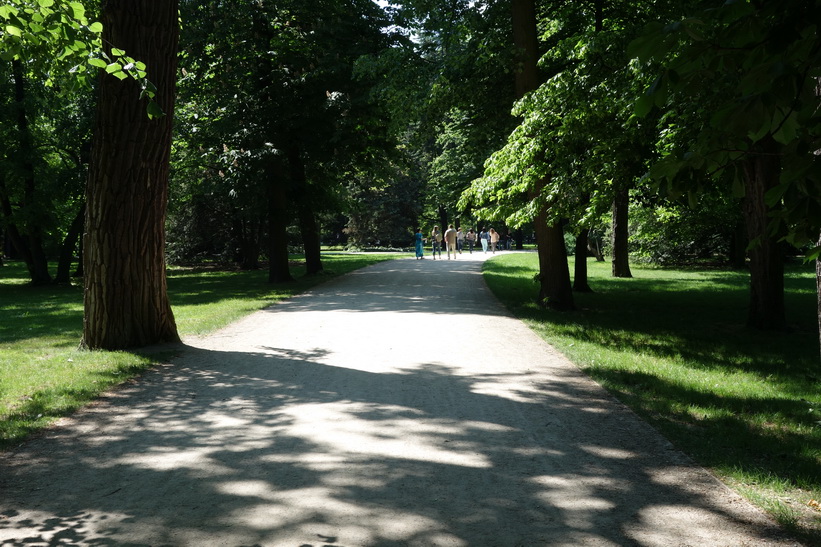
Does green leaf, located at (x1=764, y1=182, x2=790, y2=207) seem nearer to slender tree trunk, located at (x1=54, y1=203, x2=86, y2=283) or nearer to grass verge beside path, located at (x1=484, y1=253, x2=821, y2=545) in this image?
grass verge beside path, located at (x1=484, y1=253, x2=821, y2=545)

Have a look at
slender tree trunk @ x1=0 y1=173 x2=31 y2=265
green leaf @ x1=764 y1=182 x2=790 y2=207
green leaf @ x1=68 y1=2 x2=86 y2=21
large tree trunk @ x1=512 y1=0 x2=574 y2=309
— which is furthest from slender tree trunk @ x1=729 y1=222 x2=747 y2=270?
green leaf @ x1=764 y1=182 x2=790 y2=207

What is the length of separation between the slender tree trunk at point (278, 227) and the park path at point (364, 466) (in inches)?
524

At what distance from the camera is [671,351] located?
1009 cm

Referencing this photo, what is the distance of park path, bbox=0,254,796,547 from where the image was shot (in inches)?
149

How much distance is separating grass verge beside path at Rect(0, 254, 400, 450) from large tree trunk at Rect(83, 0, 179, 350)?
643mm

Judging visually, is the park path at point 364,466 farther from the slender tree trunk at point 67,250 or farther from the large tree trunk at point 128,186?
the slender tree trunk at point 67,250

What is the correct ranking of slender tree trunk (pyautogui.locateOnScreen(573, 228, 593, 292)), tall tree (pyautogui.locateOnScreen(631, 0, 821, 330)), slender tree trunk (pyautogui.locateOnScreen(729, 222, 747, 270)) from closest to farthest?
tall tree (pyautogui.locateOnScreen(631, 0, 821, 330)) → slender tree trunk (pyautogui.locateOnScreen(573, 228, 593, 292)) → slender tree trunk (pyautogui.locateOnScreen(729, 222, 747, 270))

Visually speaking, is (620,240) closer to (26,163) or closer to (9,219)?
(26,163)

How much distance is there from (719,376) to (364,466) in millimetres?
5329

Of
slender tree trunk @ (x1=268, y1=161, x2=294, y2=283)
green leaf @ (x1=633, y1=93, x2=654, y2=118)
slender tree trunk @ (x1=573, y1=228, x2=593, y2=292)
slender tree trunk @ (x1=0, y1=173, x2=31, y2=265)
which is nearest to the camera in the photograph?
green leaf @ (x1=633, y1=93, x2=654, y2=118)

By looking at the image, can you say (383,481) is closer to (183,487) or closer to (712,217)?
(183,487)

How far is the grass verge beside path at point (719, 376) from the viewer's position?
15.2ft

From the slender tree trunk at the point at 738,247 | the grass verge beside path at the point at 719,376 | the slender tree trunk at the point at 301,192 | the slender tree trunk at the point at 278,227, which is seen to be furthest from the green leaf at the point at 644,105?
the slender tree trunk at the point at 738,247

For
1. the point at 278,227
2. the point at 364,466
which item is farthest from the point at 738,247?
the point at 364,466
